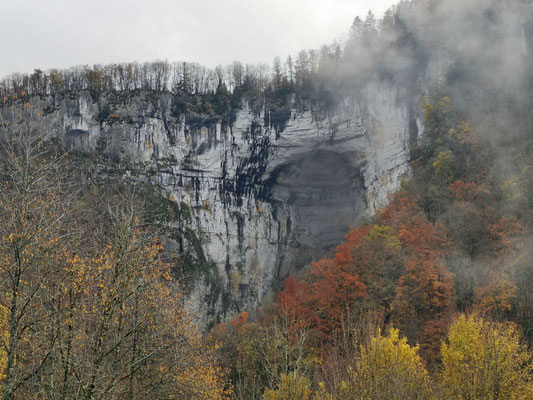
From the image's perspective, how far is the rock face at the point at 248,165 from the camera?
48000 mm

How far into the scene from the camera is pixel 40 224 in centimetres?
670

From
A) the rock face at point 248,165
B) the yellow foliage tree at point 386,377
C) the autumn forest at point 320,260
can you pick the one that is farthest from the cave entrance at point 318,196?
the yellow foliage tree at point 386,377

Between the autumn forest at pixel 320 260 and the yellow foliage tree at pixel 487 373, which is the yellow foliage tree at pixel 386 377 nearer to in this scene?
Answer: the autumn forest at pixel 320 260

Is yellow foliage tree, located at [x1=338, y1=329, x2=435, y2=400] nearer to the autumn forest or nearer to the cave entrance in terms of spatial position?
the autumn forest

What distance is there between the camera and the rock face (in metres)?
48.0

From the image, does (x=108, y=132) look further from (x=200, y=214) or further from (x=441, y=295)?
(x=441, y=295)

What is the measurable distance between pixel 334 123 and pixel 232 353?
31.3 m

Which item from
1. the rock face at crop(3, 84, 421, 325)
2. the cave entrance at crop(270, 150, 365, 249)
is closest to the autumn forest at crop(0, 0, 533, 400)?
the rock face at crop(3, 84, 421, 325)

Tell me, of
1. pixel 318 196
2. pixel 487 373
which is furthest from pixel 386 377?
pixel 318 196

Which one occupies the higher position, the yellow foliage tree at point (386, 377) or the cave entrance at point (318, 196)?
the cave entrance at point (318, 196)

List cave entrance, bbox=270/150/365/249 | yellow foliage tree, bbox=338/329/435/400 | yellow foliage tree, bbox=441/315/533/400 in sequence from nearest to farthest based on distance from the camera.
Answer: yellow foliage tree, bbox=338/329/435/400
yellow foliage tree, bbox=441/315/533/400
cave entrance, bbox=270/150/365/249

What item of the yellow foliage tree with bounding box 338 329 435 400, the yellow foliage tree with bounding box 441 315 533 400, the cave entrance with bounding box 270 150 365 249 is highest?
the cave entrance with bounding box 270 150 365 249

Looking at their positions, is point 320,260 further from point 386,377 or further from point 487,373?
point 386,377

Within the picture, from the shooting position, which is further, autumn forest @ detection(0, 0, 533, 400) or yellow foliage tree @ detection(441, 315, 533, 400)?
yellow foliage tree @ detection(441, 315, 533, 400)
